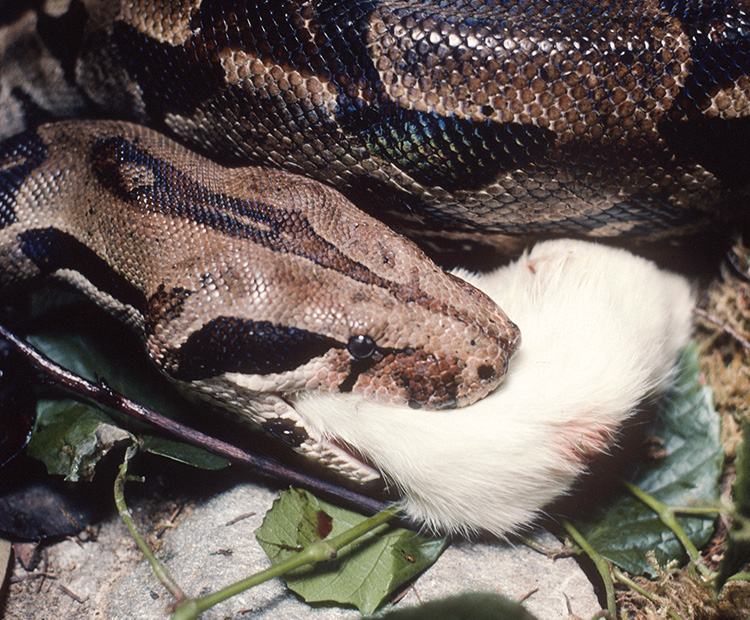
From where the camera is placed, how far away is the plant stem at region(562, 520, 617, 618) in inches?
70.4

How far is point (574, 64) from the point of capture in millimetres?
1737

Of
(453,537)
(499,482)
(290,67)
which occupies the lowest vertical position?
(453,537)

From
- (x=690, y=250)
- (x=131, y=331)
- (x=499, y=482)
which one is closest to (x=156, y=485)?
(x=131, y=331)

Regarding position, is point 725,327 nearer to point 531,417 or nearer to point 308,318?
point 531,417

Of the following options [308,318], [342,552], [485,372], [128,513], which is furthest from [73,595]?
[485,372]

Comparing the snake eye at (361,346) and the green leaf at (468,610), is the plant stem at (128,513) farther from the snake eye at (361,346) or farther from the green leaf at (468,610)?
the snake eye at (361,346)

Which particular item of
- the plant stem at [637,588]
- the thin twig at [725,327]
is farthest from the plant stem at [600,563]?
the thin twig at [725,327]

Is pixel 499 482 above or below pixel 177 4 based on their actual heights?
below

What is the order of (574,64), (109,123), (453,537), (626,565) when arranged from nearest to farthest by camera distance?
(574,64)
(626,565)
(453,537)
(109,123)

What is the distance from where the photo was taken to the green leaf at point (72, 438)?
6.06 feet

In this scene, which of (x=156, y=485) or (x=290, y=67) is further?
(x=156, y=485)

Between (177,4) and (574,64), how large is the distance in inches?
53.5

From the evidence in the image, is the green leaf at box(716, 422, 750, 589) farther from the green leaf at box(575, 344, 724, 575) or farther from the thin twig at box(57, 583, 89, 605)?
the thin twig at box(57, 583, 89, 605)

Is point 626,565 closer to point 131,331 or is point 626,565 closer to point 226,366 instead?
point 226,366
